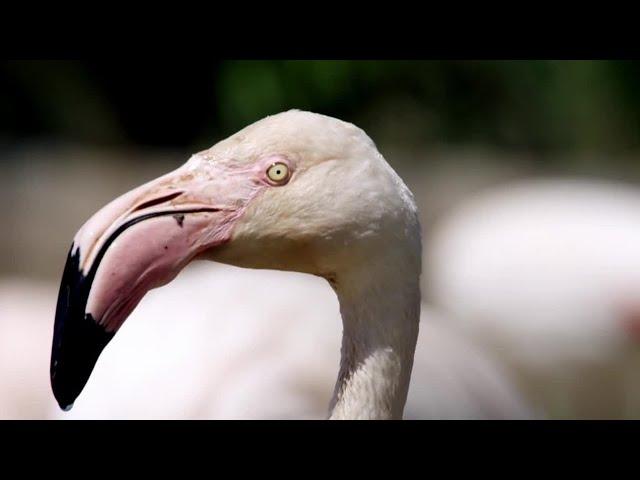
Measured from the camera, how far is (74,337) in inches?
62.9

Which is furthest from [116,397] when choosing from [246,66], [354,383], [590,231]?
[246,66]

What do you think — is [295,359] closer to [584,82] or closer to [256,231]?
[256,231]

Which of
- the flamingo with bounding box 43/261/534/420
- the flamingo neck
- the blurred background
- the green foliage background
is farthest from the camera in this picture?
the green foliage background

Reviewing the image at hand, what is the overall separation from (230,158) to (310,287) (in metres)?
1.94

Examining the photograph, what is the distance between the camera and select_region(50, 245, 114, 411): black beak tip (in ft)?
5.23

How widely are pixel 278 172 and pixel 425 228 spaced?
5027mm

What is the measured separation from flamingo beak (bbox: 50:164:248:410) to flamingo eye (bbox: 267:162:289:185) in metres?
0.05

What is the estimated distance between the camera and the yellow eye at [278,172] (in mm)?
1662

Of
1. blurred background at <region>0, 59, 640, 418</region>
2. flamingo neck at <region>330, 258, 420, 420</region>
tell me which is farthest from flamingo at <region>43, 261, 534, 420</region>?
flamingo neck at <region>330, 258, 420, 420</region>

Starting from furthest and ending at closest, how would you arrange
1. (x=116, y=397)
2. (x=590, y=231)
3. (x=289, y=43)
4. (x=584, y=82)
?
(x=584, y=82)
(x=590, y=231)
(x=116, y=397)
(x=289, y=43)

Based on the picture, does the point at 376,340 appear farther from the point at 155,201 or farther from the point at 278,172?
the point at 155,201

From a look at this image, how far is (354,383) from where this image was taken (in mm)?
1755

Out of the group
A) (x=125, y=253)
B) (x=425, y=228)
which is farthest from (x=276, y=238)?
(x=425, y=228)

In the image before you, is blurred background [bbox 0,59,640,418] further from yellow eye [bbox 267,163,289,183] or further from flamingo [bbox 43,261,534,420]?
yellow eye [bbox 267,163,289,183]
